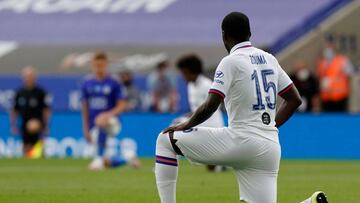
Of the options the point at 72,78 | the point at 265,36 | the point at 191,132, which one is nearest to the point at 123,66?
the point at 72,78

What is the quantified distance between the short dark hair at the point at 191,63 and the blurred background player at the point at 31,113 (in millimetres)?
7886

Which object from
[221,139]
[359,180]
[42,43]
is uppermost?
[42,43]

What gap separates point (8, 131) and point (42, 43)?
807 centimetres

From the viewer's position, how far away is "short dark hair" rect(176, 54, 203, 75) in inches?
683

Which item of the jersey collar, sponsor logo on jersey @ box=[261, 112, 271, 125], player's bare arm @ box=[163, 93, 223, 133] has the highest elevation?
the jersey collar

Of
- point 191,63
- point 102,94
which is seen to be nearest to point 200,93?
point 191,63

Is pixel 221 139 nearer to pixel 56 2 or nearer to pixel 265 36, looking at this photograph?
pixel 265 36

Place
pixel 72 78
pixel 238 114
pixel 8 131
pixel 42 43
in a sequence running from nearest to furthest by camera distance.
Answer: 1. pixel 238 114
2. pixel 8 131
3. pixel 72 78
4. pixel 42 43

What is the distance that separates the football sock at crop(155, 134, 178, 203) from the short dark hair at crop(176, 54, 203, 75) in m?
8.01

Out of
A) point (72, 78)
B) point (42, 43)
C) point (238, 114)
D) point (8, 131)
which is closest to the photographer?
point (238, 114)

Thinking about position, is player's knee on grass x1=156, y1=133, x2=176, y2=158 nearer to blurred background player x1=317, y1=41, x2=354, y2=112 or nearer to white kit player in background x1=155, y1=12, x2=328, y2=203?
white kit player in background x1=155, y1=12, x2=328, y2=203

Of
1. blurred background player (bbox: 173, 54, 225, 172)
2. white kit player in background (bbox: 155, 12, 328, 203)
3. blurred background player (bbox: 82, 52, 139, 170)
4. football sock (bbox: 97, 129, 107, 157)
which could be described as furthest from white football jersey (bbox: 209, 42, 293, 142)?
football sock (bbox: 97, 129, 107, 157)

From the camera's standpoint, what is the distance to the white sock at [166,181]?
9.33m

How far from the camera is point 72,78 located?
31.0m
